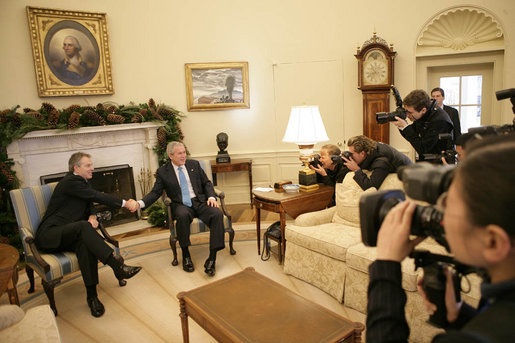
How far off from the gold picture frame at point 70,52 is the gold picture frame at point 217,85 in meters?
1.14

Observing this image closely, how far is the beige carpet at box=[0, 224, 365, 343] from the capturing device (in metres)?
2.70

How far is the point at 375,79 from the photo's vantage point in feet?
17.6

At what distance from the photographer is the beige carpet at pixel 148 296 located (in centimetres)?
270

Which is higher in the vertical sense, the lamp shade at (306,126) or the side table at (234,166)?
the lamp shade at (306,126)

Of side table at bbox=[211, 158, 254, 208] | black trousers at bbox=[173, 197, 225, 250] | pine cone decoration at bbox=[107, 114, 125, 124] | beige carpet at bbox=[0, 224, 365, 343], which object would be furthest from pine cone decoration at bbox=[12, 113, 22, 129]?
side table at bbox=[211, 158, 254, 208]

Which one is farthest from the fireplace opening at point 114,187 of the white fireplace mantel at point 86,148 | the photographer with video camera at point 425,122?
the photographer with video camera at point 425,122

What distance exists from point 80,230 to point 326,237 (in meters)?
1.95

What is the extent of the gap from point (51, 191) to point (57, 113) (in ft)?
5.31

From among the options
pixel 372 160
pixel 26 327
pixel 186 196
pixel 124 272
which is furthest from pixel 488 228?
pixel 186 196

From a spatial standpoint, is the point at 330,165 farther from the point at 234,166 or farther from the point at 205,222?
the point at 234,166

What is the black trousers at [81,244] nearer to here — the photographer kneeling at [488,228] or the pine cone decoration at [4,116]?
the pine cone decoration at [4,116]

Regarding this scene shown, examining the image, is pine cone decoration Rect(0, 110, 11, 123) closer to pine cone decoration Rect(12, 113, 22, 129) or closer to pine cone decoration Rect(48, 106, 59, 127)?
pine cone decoration Rect(12, 113, 22, 129)

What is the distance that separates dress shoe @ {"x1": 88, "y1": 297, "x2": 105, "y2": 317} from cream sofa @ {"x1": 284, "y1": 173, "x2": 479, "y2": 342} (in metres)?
1.53

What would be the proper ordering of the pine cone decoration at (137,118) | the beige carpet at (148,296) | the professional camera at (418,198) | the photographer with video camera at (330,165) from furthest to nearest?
the pine cone decoration at (137,118) < the photographer with video camera at (330,165) < the beige carpet at (148,296) < the professional camera at (418,198)
